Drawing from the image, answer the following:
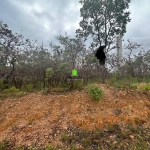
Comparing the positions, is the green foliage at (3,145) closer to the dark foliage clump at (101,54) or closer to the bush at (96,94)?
the bush at (96,94)

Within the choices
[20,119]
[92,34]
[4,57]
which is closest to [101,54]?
[92,34]

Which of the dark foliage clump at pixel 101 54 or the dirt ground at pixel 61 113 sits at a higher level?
the dark foliage clump at pixel 101 54

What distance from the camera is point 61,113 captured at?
2.65 metres

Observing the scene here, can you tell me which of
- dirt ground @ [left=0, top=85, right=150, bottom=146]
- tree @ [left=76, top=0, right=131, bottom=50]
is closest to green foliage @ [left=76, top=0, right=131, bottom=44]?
tree @ [left=76, top=0, right=131, bottom=50]

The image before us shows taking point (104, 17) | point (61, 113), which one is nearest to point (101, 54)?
point (104, 17)

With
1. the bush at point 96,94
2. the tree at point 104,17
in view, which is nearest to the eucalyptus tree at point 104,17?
the tree at point 104,17

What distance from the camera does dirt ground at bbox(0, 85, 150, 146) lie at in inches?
85.7

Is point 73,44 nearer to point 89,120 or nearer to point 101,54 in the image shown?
point 101,54

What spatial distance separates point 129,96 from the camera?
331 cm

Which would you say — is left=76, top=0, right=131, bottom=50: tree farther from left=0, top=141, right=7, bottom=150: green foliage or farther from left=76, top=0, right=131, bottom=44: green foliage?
left=0, top=141, right=7, bottom=150: green foliage

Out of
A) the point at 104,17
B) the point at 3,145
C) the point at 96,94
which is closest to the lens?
the point at 3,145

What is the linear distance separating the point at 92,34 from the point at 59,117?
4.99 metres

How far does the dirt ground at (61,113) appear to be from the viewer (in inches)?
85.7

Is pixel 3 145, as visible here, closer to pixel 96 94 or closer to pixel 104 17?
pixel 96 94
